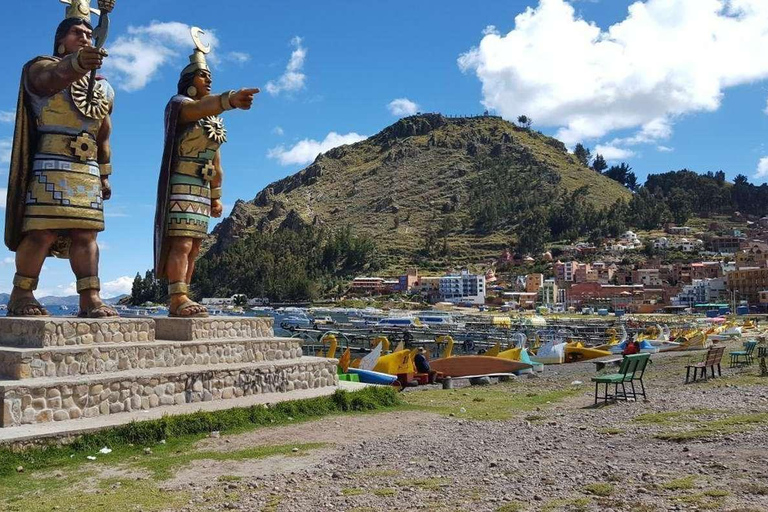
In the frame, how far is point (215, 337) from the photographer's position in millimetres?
12977

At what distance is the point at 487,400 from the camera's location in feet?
48.2

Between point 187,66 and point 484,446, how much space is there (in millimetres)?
9425

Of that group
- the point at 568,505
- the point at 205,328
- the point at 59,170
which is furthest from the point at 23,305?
the point at 568,505

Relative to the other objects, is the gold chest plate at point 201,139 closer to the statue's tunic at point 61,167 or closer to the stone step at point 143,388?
the statue's tunic at point 61,167

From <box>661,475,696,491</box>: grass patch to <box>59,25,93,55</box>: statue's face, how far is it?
36.0ft

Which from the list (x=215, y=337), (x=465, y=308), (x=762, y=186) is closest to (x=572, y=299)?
(x=465, y=308)

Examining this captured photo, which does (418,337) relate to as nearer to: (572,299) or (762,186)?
(572,299)

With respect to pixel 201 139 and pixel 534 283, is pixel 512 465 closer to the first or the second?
pixel 201 139

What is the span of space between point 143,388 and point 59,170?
12.6 ft

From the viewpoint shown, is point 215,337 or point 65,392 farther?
point 215,337

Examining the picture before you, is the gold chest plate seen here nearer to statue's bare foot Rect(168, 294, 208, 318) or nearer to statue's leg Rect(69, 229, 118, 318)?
statue's leg Rect(69, 229, 118, 318)

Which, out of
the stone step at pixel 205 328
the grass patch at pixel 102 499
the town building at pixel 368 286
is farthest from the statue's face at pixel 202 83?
the town building at pixel 368 286

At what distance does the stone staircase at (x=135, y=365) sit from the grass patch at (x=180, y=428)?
1.64ft

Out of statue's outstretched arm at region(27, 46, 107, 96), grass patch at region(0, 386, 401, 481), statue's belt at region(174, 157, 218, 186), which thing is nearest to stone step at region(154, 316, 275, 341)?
grass patch at region(0, 386, 401, 481)
